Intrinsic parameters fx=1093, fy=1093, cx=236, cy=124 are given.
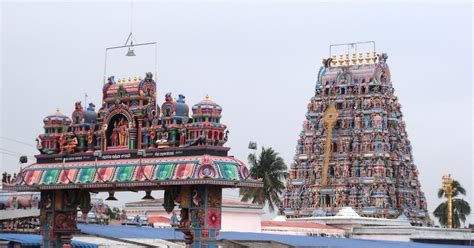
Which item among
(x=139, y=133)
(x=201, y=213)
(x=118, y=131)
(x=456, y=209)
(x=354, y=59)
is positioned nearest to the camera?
(x=201, y=213)

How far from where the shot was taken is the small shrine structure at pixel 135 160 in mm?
38094

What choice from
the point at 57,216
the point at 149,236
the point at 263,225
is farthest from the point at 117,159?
the point at 263,225

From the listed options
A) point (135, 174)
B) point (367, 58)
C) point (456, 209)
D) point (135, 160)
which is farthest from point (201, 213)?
point (456, 209)

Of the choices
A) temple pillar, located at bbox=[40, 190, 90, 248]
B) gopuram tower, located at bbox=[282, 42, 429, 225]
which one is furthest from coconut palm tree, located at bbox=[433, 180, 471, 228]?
temple pillar, located at bbox=[40, 190, 90, 248]

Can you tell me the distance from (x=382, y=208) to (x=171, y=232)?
109 feet

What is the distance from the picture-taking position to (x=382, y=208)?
8062 cm

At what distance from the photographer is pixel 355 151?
271 ft

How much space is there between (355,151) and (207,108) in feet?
150

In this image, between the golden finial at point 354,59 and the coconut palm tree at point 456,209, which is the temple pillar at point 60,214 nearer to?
the golden finial at point 354,59

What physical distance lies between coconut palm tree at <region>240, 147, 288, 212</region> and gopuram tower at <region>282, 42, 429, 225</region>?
3.45 meters

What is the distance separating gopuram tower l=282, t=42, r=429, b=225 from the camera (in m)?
81.7

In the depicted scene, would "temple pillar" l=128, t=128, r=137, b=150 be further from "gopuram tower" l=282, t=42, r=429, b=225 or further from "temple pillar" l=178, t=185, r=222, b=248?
"gopuram tower" l=282, t=42, r=429, b=225

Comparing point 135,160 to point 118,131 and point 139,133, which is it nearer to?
point 139,133

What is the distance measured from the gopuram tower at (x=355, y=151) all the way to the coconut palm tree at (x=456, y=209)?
52.5 feet
